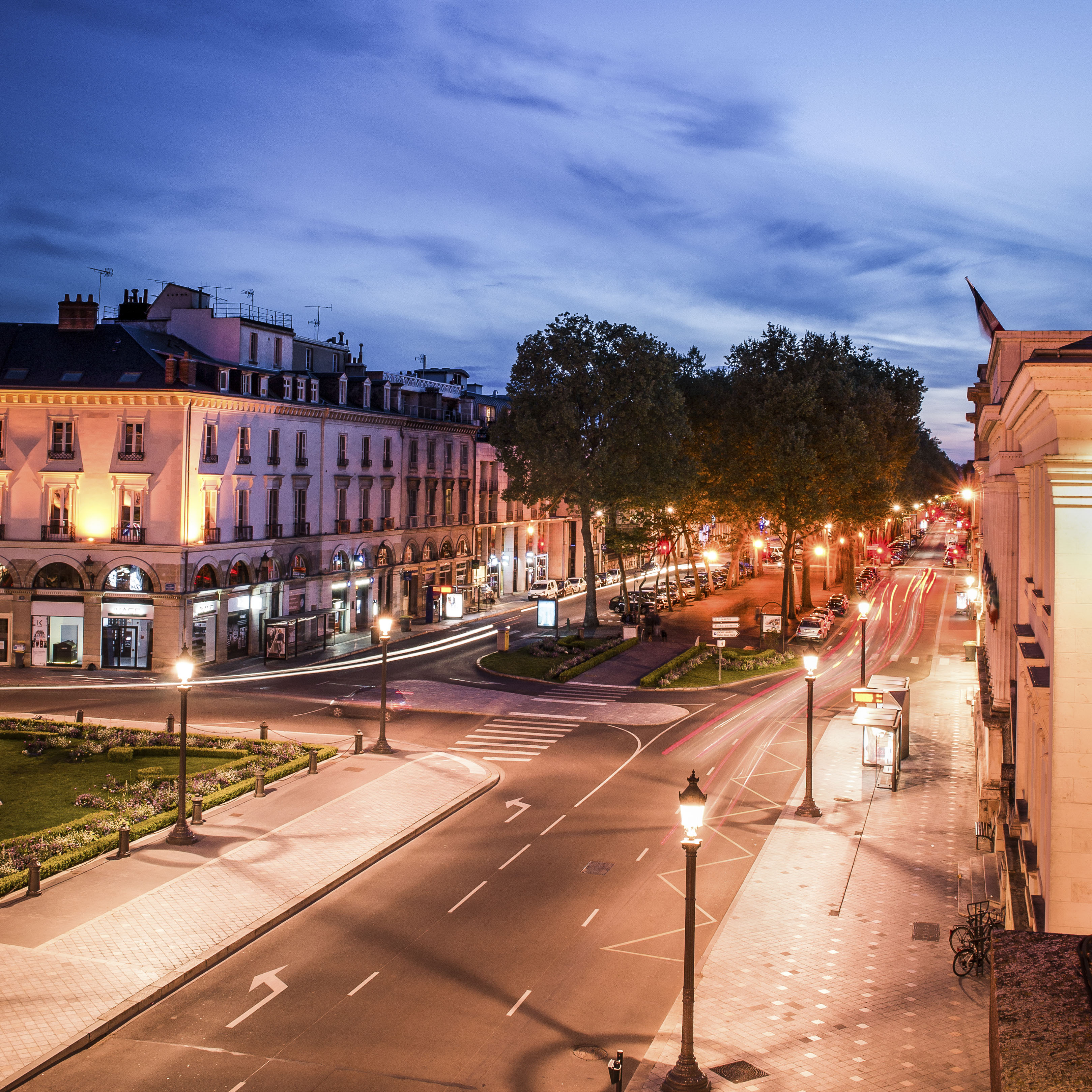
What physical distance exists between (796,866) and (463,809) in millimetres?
9558

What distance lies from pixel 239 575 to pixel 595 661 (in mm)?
19526

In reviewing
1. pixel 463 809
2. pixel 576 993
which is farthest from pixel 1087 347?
pixel 463 809

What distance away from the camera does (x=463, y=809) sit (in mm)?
30156

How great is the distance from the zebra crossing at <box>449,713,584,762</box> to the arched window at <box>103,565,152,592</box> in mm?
20463

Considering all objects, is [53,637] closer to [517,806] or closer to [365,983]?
[517,806]

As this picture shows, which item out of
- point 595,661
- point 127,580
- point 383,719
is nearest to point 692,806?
point 383,719

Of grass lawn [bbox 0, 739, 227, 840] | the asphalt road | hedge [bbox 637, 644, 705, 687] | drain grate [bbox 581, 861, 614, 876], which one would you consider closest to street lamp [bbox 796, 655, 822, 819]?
A: the asphalt road

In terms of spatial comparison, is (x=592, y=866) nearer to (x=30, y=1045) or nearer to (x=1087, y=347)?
(x=30, y=1045)

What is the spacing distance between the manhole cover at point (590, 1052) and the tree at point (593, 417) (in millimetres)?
49117

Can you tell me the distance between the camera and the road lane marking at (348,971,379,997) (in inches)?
726

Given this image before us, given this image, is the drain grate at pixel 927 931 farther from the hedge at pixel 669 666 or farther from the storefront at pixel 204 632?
the storefront at pixel 204 632

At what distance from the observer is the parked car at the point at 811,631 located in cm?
6531

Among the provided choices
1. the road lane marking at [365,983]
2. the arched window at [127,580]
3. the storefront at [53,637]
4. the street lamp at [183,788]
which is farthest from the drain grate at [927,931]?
the storefront at [53,637]

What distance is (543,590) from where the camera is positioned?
86.7 metres
